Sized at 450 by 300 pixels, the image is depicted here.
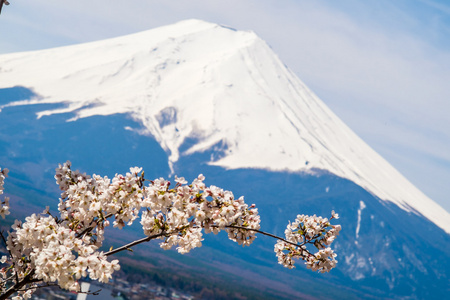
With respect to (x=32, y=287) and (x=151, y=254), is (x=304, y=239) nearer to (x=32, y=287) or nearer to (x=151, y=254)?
(x=32, y=287)

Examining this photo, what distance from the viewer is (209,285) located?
483 feet

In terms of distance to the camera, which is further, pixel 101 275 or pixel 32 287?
pixel 32 287

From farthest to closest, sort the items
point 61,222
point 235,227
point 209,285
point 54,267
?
1. point 209,285
2. point 61,222
3. point 235,227
4. point 54,267

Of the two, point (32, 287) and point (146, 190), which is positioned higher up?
point (146, 190)

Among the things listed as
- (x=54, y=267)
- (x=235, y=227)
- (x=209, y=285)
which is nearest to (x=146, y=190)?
(x=235, y=227)

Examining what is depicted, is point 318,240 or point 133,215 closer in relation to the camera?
point 133,215

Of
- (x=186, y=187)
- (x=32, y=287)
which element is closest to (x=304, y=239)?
(x=186, y=187)

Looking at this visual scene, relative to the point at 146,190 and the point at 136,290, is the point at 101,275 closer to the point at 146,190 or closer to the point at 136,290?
the point at 146,190

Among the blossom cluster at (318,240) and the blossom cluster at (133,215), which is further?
the blossom cluster at (318,240)

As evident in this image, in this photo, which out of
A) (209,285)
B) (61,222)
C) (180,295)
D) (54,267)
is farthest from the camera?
(209,285)

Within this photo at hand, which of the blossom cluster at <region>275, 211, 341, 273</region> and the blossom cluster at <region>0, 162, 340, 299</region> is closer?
the blossom cluster at <region>0, 162, 340, 299</region>

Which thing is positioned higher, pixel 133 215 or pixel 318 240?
pixel 318 240

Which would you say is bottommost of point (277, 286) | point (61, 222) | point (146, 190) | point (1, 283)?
point (1, 283)

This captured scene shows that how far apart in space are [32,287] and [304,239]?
2877 mm
